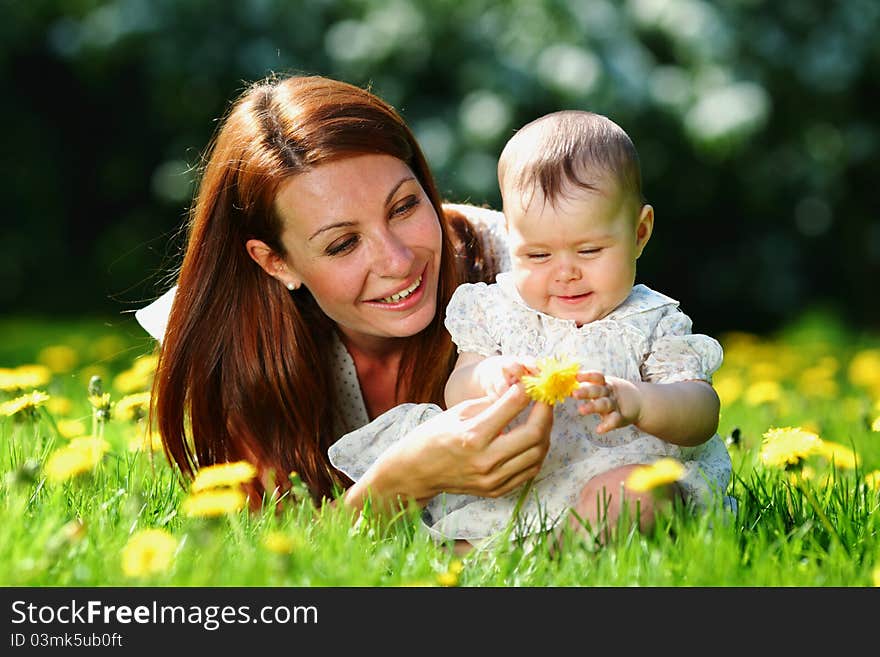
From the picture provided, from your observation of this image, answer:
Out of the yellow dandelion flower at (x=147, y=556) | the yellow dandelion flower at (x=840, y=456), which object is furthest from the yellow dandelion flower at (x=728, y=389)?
the yellow dandelion flower at (x=147, y=556)

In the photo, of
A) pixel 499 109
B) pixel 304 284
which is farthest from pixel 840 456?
pixel 499 109

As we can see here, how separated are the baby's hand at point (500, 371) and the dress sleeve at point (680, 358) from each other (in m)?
0.25

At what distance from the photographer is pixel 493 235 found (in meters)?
2.84

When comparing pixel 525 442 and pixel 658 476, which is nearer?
pixel 658 476

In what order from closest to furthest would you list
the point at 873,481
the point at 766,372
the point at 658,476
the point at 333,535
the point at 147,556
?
the point at 147,556, the point at 658,476, the point at 333,535, the point at 873,481, the point at 766,372

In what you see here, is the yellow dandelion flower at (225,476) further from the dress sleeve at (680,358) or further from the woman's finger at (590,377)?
the dress sleeve at (680,358)

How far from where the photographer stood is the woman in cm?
236

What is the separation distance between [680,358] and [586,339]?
6.7 inches

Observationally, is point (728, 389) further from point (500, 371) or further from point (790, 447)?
point (500, 371)

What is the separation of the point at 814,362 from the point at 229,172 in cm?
318

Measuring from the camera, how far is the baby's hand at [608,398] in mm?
1745
